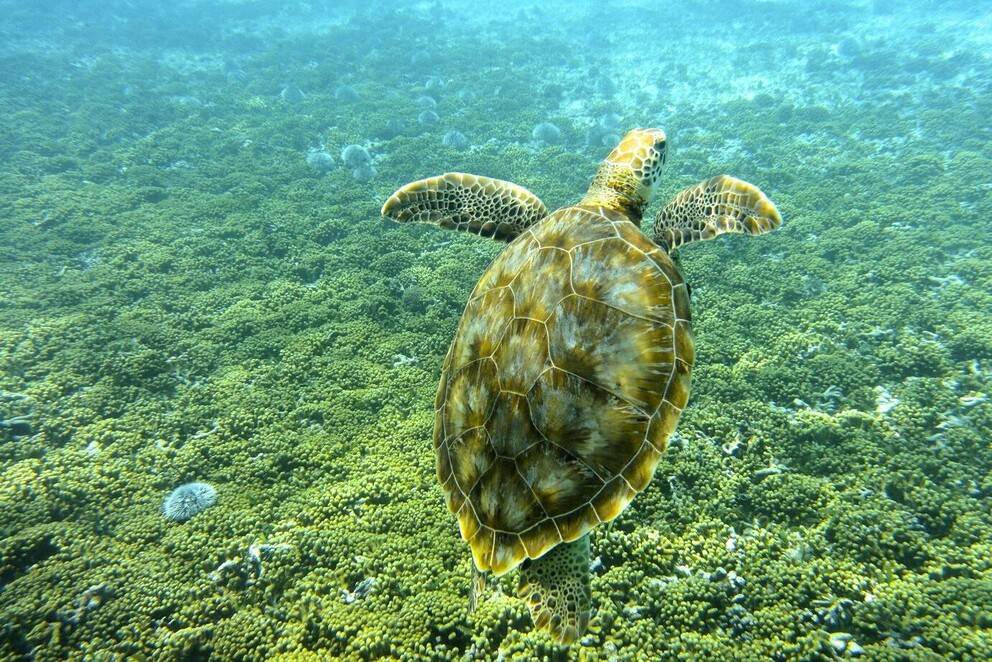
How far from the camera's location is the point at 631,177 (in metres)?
3.92

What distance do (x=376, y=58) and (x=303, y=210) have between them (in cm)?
1485

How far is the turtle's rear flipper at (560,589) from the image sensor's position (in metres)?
2.70

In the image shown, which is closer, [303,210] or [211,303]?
[211,303]

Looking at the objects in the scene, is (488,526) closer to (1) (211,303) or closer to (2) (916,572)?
(2) (916,572)

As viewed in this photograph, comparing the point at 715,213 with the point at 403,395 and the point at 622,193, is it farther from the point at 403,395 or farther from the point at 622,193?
the point at 403,395

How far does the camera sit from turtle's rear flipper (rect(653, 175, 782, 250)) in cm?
355

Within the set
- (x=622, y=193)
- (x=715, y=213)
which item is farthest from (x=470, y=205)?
(x=715, y=213)

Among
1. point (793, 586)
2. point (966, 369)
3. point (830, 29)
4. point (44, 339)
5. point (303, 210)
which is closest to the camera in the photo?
point (793, 586)

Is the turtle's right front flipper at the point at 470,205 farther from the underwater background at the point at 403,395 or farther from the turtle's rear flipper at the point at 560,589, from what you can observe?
the turtle's rear flipper at the point at 560,589

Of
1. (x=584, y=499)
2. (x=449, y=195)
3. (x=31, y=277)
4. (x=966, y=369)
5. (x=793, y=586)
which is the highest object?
(x=449, y=195)

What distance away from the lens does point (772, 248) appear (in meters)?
8.19

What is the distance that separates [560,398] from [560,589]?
1.25 meters

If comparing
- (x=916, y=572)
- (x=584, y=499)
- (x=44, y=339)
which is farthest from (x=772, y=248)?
(x=44, y=339)

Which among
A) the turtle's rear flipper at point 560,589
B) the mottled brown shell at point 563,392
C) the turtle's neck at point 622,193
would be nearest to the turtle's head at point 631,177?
the turtle's neck at point 622,193
